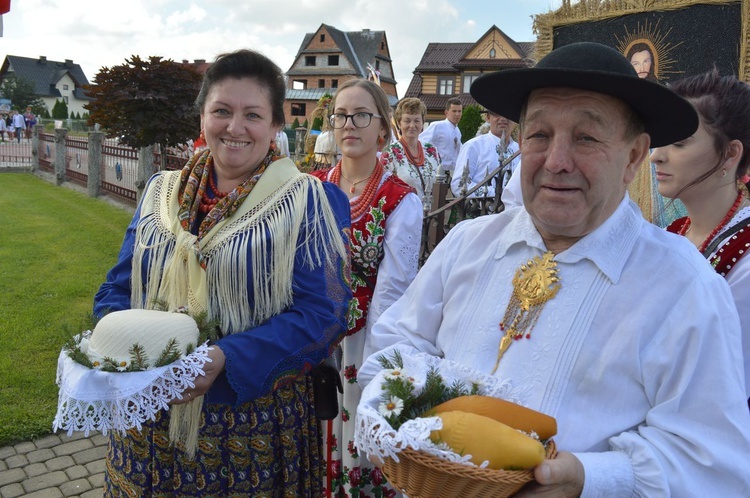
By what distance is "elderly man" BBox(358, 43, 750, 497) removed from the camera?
4.25 feet

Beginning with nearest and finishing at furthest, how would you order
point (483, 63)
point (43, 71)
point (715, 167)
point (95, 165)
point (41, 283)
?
point (715, 167), point (41, 283), point (95, 165), point (483, 63), point (43, 71)

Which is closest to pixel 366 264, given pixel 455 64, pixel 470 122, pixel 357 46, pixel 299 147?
pixel 299 147

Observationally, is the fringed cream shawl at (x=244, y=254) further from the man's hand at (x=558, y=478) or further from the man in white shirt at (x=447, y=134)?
the man in white shirt at (x=447, y=134)

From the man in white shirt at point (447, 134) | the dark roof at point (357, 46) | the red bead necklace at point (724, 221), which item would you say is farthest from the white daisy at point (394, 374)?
the dark roof at point (357, 46)

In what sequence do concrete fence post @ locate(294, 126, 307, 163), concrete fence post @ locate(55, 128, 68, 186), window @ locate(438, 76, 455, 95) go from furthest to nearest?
window @ locate(438, 76, 455, 95) → concrete fence post @ locate(55, 128, 68, 186) → concrete fence post @ locate(294, 126, 307, 163)

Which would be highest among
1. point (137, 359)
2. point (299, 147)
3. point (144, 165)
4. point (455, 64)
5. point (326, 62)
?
point (326, 62)

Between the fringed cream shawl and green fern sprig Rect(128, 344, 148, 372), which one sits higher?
the fringed cream shawl

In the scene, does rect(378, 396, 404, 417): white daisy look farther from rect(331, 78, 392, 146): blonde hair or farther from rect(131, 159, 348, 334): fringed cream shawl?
rect(331, 78, 392, 146): blonde hair

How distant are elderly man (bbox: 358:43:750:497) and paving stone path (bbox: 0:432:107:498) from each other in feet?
8.83

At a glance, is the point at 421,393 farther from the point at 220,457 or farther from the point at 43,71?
the point at 43,71

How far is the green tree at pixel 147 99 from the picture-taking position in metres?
8.05

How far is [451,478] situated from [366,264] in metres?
1.89

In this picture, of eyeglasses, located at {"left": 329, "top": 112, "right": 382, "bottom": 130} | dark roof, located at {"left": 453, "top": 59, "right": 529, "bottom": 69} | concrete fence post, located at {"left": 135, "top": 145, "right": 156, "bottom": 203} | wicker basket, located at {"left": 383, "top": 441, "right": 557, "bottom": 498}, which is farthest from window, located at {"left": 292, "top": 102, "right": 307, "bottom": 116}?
wicker basket, located at {"left": 383, "top": 441, "right": 557, "bottom": 498}

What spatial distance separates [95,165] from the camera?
48.9 feet
